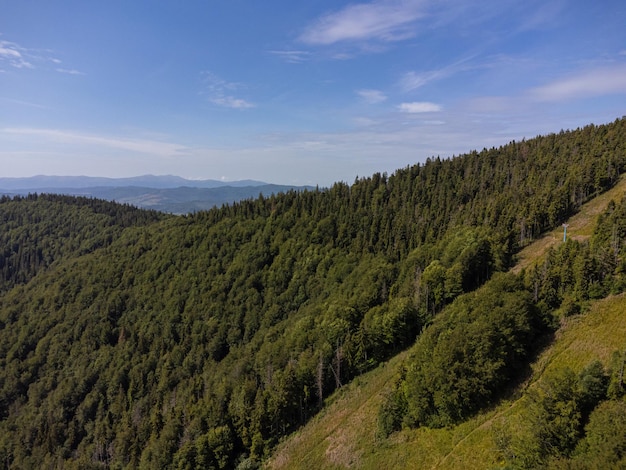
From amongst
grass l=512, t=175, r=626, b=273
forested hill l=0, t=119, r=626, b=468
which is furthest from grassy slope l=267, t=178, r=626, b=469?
grass l=512, t=175, r=626, b=273

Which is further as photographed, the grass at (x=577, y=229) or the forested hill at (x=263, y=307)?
the grass at (x=577, y=229)

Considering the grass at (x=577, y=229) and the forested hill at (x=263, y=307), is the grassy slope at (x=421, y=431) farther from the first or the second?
the grass at (x=577, y=229)

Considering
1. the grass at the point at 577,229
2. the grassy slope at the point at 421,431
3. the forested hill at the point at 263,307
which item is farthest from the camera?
the grass at the point at 577,229

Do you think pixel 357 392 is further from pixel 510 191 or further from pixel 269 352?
pixel 510 191

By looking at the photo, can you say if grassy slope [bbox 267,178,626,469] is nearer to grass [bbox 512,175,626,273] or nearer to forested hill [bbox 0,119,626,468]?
forested hill [bbox 0,119,626,468]

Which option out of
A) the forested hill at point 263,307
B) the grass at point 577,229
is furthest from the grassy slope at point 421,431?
the grass at point 577,229

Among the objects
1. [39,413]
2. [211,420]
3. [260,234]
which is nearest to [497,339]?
[211,420]
